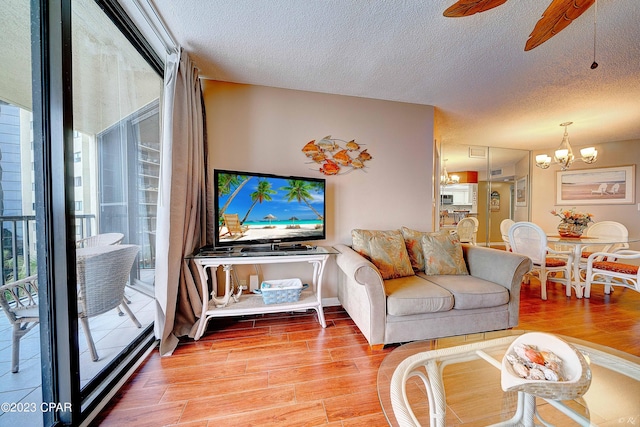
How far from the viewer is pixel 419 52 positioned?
1753 millimetres

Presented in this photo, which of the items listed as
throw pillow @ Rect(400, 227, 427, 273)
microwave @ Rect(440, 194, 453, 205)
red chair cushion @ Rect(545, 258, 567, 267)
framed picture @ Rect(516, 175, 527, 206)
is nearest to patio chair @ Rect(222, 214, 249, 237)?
throw pillow @ Rect(400, 227, 427, 273)

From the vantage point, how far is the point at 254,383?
1.35m

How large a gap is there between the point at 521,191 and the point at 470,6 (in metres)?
5.33

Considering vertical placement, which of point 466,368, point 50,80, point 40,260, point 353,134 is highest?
point 353,134

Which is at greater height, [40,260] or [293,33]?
[293,33]

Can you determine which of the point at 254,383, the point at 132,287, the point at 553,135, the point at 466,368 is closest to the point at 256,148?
the point at 132,287

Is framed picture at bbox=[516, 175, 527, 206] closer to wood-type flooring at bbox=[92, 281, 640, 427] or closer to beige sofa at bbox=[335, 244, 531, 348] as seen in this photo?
wood-type flooring at bbox=[92, 281, 640, 427]

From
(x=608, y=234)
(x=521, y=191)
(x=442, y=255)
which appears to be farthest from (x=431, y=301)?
(x=521, y=191)

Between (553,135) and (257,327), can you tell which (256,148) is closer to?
(257,327)

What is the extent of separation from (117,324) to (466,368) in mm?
2261

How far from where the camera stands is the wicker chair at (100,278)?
121 centimetres

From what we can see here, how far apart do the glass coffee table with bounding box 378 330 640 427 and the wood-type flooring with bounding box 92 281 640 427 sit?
0.32 m

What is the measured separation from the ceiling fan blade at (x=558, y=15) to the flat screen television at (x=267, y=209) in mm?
1707

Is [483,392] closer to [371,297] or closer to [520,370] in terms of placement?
[520,370]
